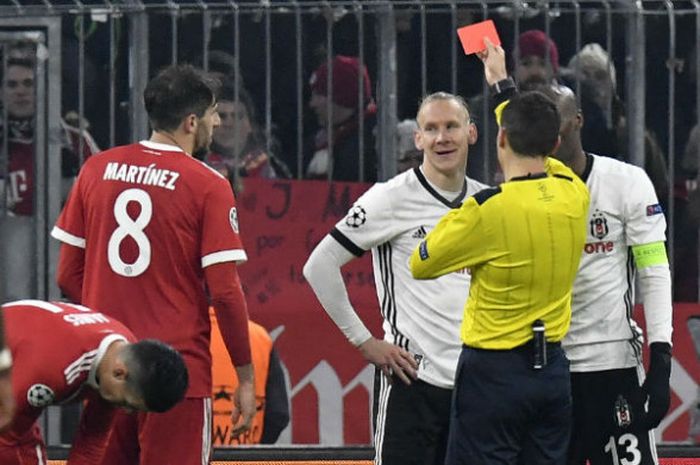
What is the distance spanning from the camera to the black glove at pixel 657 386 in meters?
6.82

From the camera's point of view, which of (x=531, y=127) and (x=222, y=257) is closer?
(x=531, y=127)

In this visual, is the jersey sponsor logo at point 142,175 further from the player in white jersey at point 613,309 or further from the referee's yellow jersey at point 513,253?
the player in white jersey at point 613,309

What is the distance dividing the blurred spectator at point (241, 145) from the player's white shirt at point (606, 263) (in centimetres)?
281

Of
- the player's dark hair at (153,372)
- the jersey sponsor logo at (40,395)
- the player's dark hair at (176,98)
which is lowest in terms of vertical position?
the jersey sponsor logo at (40,395)

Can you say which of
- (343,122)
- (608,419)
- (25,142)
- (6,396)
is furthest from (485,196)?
(25,142)

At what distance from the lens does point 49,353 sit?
612 cm

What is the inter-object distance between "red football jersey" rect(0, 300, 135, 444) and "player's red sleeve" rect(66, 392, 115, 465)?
105 mm

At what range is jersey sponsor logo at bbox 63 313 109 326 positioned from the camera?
6262 mm

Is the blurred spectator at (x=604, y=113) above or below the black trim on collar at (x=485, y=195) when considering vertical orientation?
above

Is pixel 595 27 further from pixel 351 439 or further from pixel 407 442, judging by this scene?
pixel 407 442

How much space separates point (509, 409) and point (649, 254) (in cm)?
90

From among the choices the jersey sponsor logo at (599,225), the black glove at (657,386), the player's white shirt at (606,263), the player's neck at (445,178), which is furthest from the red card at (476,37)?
the black glove at (657,386)

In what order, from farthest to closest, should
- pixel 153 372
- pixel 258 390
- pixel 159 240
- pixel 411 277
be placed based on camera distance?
pixel 258 390 < pixel 411 277 < pixel 159 240 < pixel 153 372

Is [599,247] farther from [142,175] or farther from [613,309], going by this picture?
[142,175]
